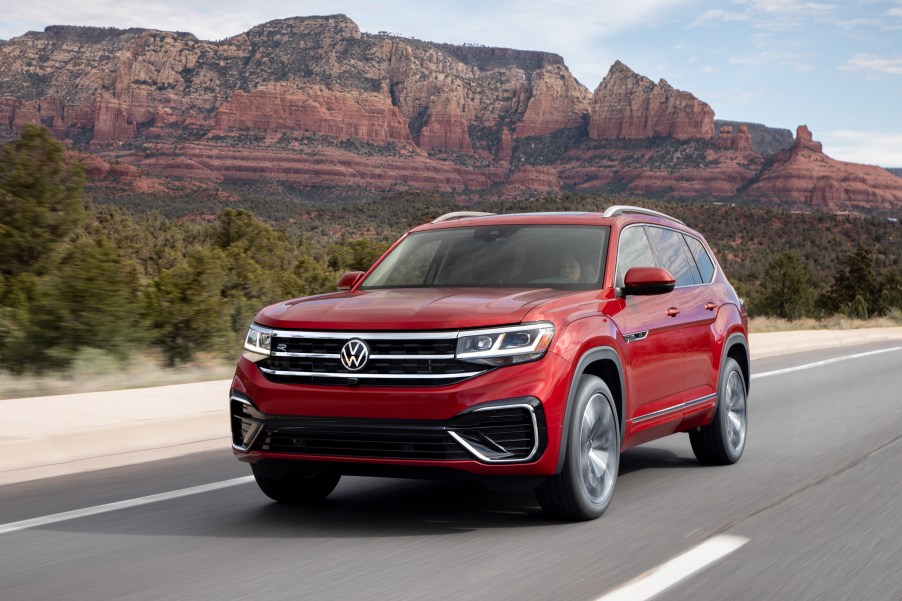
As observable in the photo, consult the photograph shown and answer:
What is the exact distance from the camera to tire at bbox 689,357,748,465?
8.40 meters

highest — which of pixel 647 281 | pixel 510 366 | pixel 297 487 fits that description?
pixel 647 281


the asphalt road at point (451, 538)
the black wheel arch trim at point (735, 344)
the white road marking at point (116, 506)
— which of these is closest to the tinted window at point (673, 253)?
the black wheel arch trim at point (735, 344)

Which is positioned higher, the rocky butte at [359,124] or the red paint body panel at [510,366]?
the rocky butte at [359,124]

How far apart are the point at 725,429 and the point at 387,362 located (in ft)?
12.4

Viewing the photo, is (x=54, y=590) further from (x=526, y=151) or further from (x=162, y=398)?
(x=526, y=151)

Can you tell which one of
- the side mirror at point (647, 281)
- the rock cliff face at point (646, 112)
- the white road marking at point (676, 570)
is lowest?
the white road marking at point (676, 570)

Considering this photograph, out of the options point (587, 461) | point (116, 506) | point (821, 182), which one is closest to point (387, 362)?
point (587, 461)

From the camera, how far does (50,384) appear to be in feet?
40.0

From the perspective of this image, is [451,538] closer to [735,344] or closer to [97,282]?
[735,344]

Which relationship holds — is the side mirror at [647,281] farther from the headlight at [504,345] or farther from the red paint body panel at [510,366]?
the headlight at [504,345]

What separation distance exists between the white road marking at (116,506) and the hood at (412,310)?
1620mm

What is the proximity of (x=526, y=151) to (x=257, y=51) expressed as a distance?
44447 millimetres

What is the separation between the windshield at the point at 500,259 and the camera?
6930 millimetres

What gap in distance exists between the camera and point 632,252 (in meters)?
7.46
